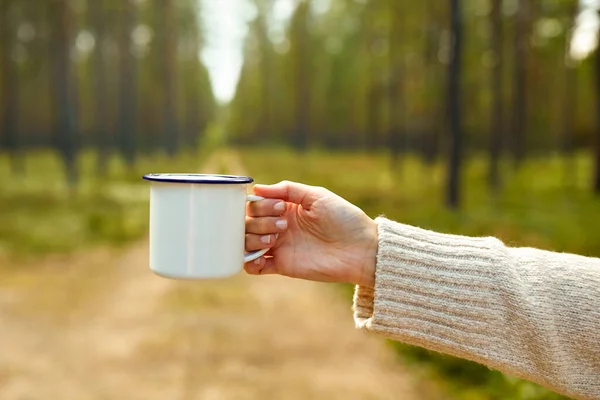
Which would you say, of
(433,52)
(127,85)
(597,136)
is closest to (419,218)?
(597,136)

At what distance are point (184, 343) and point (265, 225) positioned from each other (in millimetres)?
3073

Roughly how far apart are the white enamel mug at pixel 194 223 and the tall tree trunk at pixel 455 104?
8459mm

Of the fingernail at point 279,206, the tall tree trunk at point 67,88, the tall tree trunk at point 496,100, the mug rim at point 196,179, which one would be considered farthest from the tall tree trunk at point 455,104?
the mug rim at point 196,179

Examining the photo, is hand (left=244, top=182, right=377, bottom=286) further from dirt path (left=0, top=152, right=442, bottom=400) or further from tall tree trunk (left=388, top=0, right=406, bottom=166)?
tall tree trunk (left=388, top=0, right=406, bottom=166)

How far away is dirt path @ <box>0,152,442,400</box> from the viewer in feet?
12.5

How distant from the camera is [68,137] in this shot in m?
12.7

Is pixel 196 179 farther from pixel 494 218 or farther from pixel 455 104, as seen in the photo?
pixel 455 104

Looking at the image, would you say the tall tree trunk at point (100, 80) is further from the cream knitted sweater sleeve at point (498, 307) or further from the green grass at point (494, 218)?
the cream knitted sweater sleeve at point (498, 307)

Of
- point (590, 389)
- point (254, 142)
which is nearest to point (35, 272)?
point (590, 389)

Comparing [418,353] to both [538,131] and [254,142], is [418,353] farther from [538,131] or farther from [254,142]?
[254,142]

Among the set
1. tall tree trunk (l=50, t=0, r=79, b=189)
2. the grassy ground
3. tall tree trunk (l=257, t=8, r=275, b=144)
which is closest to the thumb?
the grassy ground

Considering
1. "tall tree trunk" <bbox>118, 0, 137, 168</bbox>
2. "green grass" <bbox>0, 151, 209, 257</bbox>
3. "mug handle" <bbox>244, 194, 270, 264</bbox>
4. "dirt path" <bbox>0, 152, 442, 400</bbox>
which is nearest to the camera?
"mug handle" <bbox>244, 194, 270, 264</bbox>

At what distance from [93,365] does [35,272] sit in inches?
108

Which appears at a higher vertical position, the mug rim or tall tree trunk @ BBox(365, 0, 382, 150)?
tall tree trunk @ BBox(365, 0, 382, 150)
